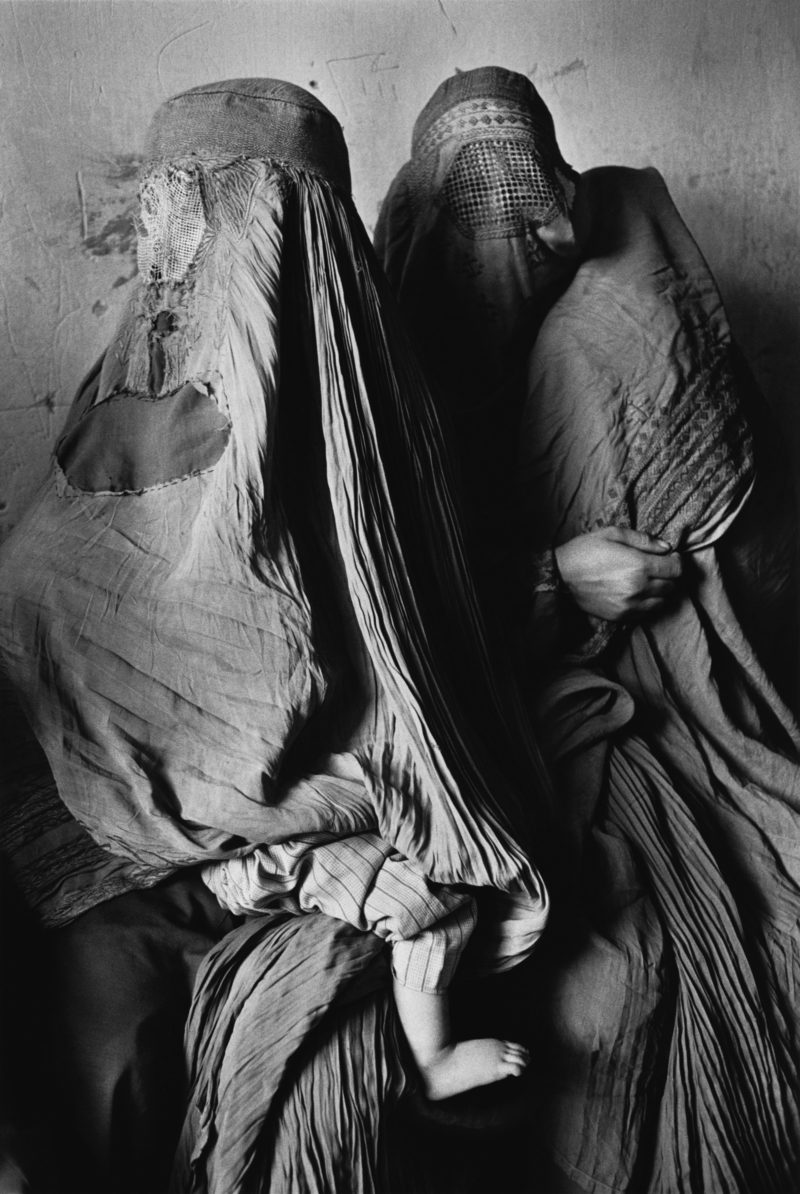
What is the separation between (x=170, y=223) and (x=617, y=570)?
19.6 inches

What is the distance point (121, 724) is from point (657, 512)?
0.56 metres

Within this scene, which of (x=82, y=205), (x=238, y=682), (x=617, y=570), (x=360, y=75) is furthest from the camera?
(x=360, y=75)

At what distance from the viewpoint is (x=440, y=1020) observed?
1071 millimetres

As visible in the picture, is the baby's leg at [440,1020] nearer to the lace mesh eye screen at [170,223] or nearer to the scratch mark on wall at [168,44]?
Result: the lace mesh eye screen at [170,223]

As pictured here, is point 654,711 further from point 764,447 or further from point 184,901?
point 184,901

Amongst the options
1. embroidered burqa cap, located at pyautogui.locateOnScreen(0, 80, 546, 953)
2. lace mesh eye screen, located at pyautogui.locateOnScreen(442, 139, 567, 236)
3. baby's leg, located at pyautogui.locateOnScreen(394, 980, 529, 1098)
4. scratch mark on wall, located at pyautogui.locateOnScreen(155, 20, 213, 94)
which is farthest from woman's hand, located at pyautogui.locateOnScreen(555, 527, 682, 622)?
scratch mark on wall, located at pyautogui.locateOnScreen(155, 20, 213, 94)

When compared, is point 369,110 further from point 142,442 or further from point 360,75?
point 142,442

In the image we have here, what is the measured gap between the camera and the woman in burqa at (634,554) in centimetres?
122

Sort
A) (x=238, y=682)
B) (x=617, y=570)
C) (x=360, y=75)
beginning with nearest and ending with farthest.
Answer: (x=238, y=682) < (x=617, y=570) < (x=360, y=75)

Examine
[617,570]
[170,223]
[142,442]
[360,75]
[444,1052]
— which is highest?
[360,75]

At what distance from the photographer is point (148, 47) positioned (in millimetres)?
1506

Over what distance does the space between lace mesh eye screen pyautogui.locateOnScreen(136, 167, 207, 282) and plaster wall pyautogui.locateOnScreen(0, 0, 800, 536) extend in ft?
1.24

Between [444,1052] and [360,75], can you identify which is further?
[360,75]

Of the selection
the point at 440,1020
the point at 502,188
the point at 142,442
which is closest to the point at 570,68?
the point at 502,188
